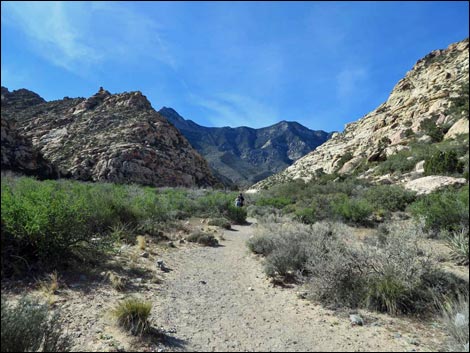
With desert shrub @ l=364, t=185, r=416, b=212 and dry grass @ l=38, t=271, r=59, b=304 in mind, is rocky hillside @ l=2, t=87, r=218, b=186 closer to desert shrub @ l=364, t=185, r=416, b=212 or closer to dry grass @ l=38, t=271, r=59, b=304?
desert shrub @ l=364, t=185, r=416, b=212

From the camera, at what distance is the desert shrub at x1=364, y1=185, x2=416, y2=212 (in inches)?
470

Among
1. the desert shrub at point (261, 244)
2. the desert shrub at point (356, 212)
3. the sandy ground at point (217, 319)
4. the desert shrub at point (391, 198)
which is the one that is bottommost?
the sandy ground at point (217, 319)

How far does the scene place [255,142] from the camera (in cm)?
16562

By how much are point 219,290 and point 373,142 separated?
3593 cm

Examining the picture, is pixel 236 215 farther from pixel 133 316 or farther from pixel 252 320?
pixel 133 316

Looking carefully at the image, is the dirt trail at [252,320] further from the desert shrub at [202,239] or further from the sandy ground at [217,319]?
the desert shrub at [202,239]

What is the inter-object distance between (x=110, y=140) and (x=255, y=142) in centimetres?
13057

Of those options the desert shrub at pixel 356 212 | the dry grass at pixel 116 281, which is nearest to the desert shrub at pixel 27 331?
the dry grass at pixel 116 281

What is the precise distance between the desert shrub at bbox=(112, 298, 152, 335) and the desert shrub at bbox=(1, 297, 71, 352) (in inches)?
33.3

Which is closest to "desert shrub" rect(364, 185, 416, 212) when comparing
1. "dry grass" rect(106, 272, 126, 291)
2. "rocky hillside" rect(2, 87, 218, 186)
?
"dry grass" rect(106, 272, 126, 291)

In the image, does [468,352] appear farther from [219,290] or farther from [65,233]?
[65,233]

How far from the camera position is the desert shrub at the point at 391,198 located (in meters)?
11.9

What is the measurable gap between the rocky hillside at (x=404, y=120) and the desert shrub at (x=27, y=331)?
20.0 metres

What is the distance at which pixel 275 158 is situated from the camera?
14262 cm
